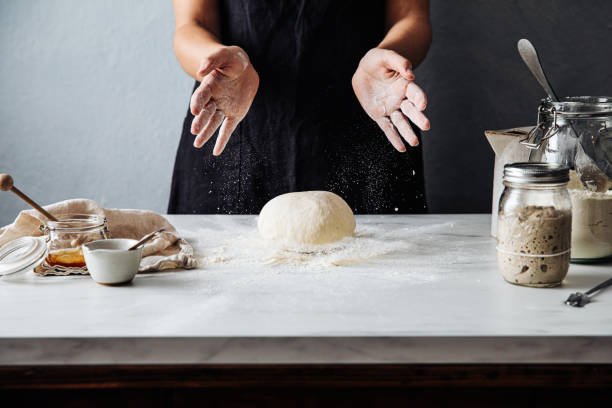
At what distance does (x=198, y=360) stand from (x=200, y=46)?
113cm

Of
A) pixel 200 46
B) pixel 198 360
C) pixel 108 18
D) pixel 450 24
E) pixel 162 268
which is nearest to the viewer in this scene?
pixel 198 360

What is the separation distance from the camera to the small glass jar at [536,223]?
875mm

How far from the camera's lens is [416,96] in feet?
3.74

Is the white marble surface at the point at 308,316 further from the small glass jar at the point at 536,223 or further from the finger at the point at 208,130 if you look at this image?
the finger at the point at 208,130

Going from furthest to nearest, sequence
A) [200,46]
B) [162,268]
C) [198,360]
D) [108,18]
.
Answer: [108,18] < [200,46] < [162,268] < [198,360]

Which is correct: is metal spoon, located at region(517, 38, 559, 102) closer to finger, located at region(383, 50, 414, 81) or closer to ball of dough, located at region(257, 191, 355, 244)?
finger, located at region(383, 50, 414, 81)

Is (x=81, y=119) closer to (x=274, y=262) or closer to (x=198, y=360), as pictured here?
(x=274, y=262)

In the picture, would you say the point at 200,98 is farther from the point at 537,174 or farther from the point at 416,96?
the point at 537,174

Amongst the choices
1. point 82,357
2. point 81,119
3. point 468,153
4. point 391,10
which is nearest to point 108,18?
point 81,119

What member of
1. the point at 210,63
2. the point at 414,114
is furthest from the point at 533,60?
the point at 210,63

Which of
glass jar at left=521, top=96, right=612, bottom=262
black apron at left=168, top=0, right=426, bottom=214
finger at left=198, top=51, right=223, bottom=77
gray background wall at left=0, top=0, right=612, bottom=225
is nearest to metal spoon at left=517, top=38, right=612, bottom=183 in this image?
glass jar at left=521, top=96, right=612, bottom=262

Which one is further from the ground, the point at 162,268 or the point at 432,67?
the point at 432,67

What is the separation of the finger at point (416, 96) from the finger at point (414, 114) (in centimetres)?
2

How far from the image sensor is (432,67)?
226 centimetres
